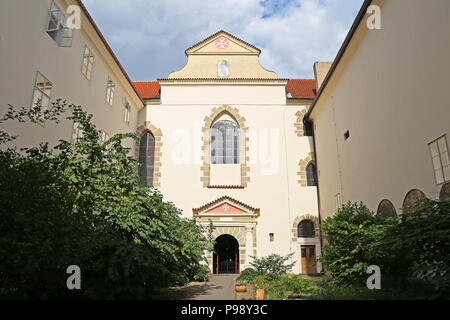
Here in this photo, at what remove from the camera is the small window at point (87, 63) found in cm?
1308

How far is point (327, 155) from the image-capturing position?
16.4 m

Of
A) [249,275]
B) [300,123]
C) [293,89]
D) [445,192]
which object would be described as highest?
[293,89]

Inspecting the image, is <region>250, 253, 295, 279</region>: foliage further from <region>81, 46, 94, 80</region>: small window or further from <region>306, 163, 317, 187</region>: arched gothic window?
<region>81, 46, 94, 80</region>: small window

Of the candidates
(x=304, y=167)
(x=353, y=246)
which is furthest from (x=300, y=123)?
(x=353, y=246)

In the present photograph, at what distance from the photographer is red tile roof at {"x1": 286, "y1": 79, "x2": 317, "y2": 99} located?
2042 centimetres

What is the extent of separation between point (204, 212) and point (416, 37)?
1166 cm

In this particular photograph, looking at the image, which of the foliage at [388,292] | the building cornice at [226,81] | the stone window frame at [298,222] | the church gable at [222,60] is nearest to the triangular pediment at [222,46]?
the church gable at [222,60]

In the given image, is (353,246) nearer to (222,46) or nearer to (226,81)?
(226,81)

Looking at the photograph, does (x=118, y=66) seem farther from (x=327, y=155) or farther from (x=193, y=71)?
(x=327, y=155)

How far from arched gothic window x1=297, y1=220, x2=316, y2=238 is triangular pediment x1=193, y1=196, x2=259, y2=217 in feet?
8.20

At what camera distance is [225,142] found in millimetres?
18906

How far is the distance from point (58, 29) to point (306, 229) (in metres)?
14.1

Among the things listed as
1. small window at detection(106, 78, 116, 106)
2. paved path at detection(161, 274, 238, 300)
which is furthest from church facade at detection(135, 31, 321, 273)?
paved path at detection(161, 274, 238, 300)
